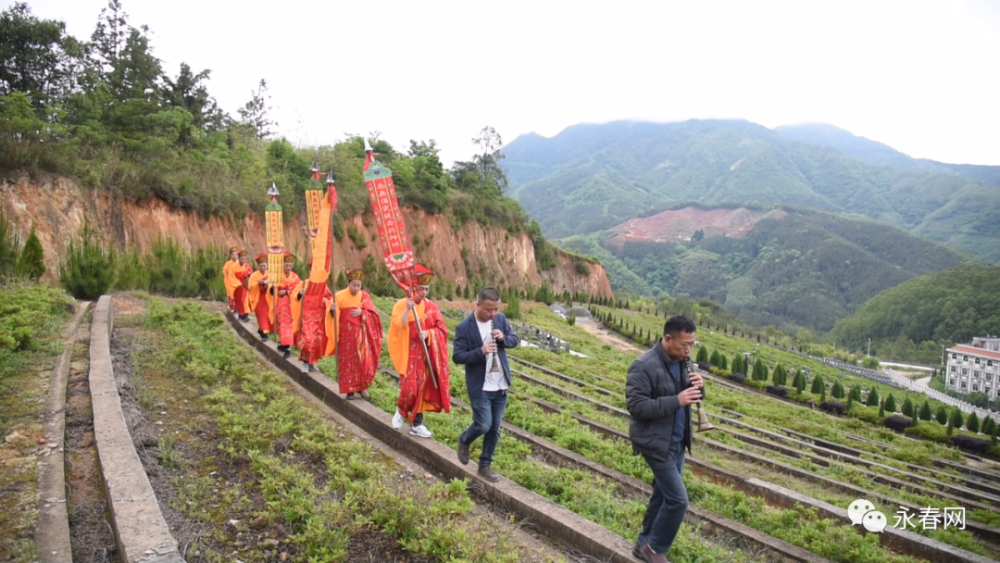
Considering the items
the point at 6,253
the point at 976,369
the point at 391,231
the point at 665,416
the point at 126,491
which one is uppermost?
the point at 391,231

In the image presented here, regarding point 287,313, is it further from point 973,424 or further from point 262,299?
point 973,424

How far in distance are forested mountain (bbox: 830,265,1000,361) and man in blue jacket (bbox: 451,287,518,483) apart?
66.7 meters

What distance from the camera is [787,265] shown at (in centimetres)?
11025

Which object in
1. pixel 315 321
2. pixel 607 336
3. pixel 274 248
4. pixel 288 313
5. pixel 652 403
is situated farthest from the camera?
pixel 607 336

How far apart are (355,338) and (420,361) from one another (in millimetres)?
1736

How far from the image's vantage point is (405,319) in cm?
580

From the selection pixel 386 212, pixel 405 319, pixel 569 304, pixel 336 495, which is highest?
pixel 386 212

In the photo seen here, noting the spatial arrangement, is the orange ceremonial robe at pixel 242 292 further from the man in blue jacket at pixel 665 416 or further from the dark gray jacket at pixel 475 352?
the man in blue jacket at pixel 665 416

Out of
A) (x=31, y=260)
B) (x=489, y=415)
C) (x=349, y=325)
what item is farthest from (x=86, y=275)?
(x=489, y=415)

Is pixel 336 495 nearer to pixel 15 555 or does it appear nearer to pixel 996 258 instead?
pixel 15 555

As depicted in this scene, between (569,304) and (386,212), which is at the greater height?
(386,212)

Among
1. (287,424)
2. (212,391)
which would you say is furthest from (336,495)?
(212,391)

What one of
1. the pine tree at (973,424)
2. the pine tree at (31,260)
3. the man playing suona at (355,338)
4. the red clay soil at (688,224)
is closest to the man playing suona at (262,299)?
the man playing suona at (355,338)

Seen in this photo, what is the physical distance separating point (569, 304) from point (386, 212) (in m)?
36.1
